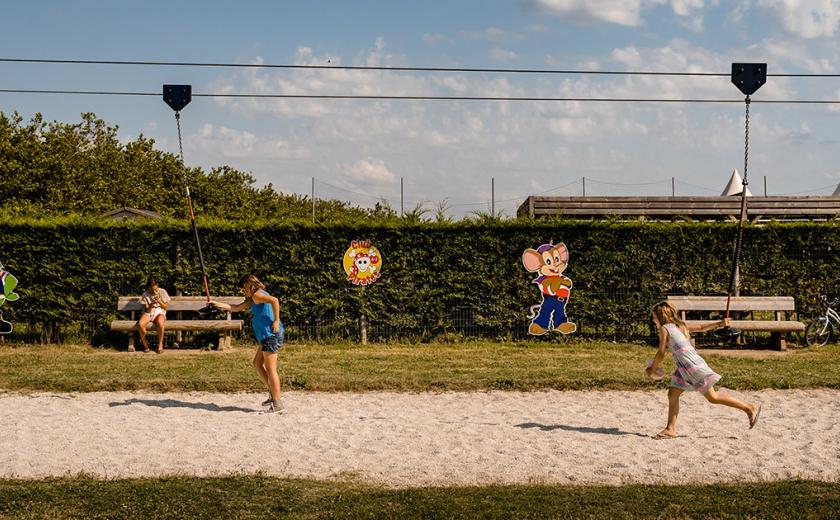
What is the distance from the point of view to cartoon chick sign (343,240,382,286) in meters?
17.7

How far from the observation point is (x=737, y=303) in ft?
56.6

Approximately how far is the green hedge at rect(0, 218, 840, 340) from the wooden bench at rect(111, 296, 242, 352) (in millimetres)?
421

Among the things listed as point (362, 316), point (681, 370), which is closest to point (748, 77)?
point (681, 370)

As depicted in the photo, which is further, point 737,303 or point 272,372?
point 737,303

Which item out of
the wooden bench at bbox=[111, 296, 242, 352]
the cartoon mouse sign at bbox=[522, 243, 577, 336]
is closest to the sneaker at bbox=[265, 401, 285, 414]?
the wooden bench at bbox=[111, 296, 242, 352]

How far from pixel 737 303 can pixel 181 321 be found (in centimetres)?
1068

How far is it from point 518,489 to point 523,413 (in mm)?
3784

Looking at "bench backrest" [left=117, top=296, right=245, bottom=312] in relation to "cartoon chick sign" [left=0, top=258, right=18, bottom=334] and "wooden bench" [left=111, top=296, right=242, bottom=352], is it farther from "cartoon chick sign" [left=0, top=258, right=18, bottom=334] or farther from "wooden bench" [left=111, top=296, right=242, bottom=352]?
"cartoon chick sign" [left=0, top=258, right=18, bottom=334]

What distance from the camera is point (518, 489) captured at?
7.37m

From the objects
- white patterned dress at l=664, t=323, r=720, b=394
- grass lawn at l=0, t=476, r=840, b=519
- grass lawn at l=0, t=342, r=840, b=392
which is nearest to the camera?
grass lawn at l=0, t=476, r=840, b=519

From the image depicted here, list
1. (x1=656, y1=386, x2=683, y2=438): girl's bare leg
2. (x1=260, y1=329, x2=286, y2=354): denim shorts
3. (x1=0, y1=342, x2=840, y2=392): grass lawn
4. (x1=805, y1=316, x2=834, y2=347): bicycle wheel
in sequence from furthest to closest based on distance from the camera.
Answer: (x1=805, y1=316, x2=834, y2=347): bicycle wheel, (x1=0, y1=342, x2=840, y2=392): grass lawn, (x1=260, y1=329, x2=286, y2=354): denim shorts, (x1=656, y1=386, x2=683, y2=438): girl's bare leg

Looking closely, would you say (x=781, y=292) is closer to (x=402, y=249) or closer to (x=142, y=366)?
(x=402, y=249)

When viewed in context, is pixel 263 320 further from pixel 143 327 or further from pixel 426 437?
pixel 143 327

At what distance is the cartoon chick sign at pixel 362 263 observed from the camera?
17656 millimetres
